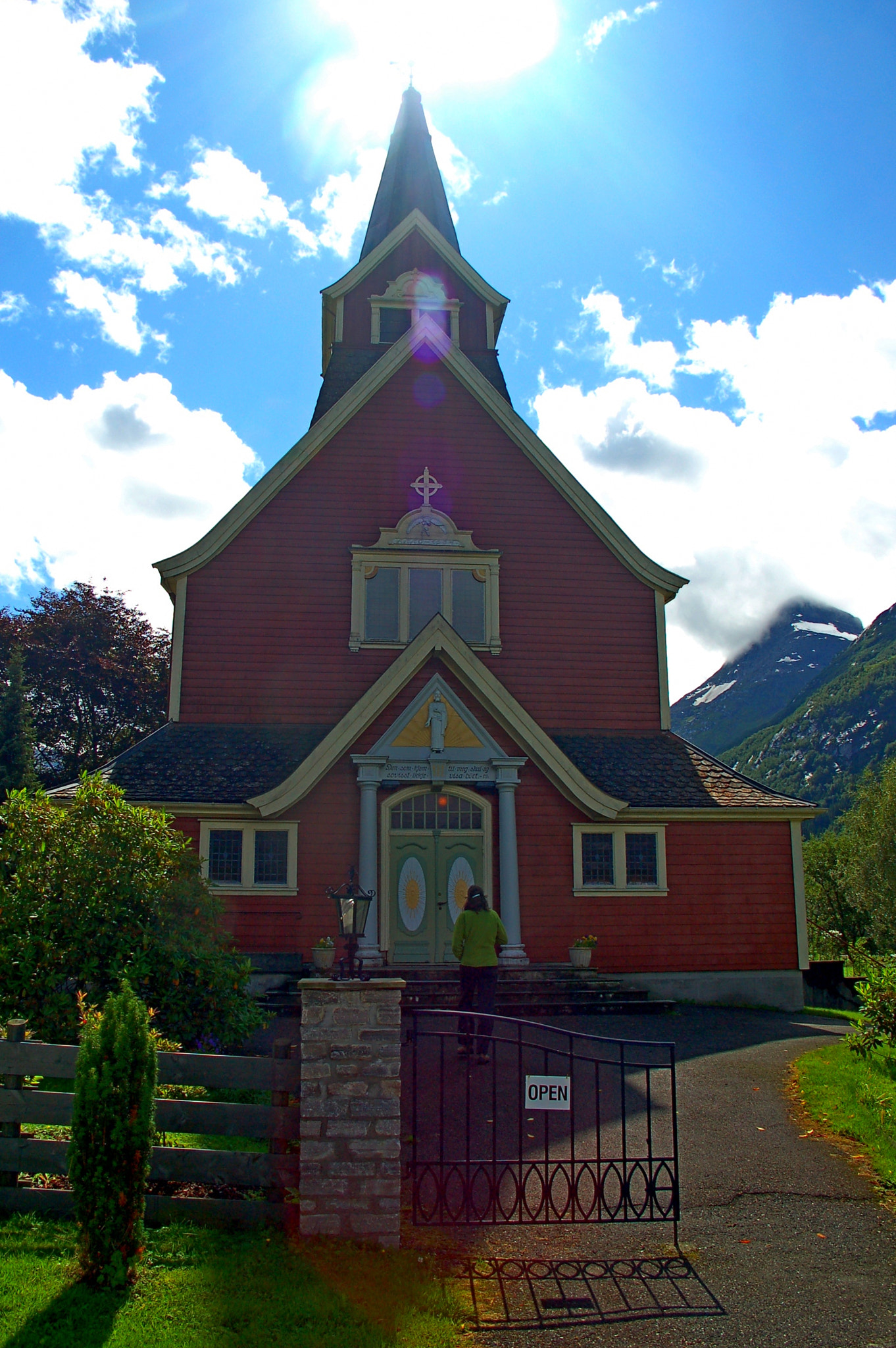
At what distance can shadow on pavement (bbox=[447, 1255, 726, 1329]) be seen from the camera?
16.0 ft

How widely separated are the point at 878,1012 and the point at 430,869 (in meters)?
7.69

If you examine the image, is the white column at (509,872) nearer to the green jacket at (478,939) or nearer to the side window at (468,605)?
the side window at (468,605)

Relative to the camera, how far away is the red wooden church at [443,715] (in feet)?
51.0

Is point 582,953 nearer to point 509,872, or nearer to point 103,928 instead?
point 509,872

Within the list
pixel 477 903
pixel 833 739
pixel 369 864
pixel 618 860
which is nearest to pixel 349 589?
pixel 369 864

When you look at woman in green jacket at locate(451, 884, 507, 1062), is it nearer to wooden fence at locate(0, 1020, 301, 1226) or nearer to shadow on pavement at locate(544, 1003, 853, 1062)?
shadow on pavement at locate(544, 1003, 853, 1062)

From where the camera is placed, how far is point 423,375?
19.3 meters

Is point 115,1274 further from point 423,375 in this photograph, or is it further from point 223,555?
point 423,375

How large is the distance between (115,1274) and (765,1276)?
342 centimetres

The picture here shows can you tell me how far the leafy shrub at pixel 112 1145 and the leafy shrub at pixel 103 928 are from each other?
131 inches

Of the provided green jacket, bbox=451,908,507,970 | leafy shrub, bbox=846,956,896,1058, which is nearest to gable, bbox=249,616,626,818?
green jacket, bbox=451,908,507,970

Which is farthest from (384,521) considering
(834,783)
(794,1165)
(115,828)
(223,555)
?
(834,783)

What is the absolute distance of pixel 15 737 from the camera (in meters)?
23.3

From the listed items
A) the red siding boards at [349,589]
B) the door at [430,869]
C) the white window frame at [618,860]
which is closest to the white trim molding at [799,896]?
the white window frame at [618,860]
